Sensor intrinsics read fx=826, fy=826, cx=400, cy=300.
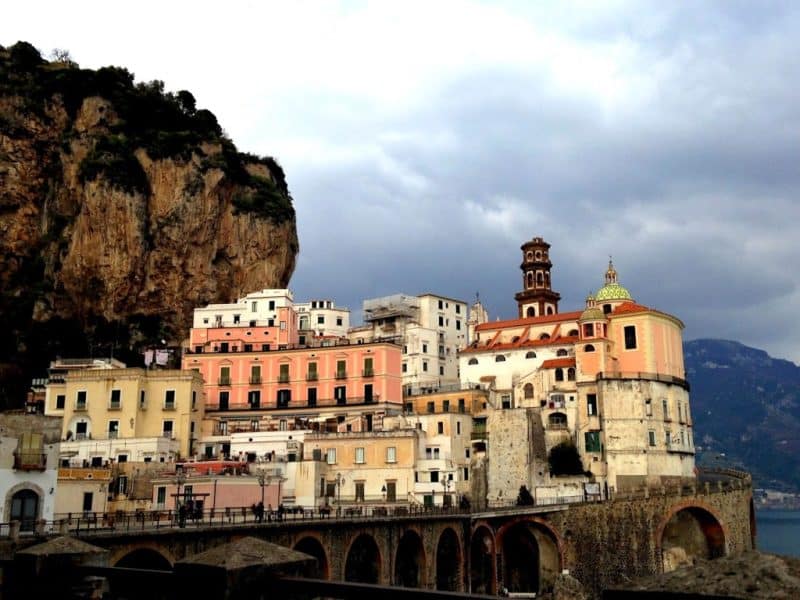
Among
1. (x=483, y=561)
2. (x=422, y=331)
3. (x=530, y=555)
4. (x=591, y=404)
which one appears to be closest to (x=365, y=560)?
(x=483, y=561)

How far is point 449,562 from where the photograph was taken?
51.2 meters

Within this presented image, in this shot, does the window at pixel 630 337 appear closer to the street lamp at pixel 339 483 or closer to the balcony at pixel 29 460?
the street lamp at pixel 339 483

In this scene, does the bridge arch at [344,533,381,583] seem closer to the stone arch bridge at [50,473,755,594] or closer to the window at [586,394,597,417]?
the stone arch bridge at [50,473,755,594]

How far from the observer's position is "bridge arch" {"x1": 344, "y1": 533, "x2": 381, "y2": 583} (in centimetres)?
4284

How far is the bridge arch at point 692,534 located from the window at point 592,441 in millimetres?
7651

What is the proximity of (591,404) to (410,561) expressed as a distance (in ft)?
87.5

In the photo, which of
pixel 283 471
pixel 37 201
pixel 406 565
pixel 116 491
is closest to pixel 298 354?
pixel 283 471

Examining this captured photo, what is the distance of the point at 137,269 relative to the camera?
81.3m

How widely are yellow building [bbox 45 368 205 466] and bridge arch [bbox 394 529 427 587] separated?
21.2m

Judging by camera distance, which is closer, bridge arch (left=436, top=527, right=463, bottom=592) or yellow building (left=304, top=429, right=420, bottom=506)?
bridge arch (left=436, top=527, right=463, bottom=592)

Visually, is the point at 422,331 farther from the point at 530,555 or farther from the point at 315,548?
the point at 315,548

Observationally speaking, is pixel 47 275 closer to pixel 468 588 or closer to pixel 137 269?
pixel 137 269

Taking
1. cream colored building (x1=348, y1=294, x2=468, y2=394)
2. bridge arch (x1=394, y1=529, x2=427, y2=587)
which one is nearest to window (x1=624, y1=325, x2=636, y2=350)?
cream colored building (x1=348, y1=294, x2=468, y2=394)

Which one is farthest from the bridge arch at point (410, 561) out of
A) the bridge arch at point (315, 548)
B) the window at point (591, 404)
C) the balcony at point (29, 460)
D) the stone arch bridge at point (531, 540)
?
the window at point (591, 404)
